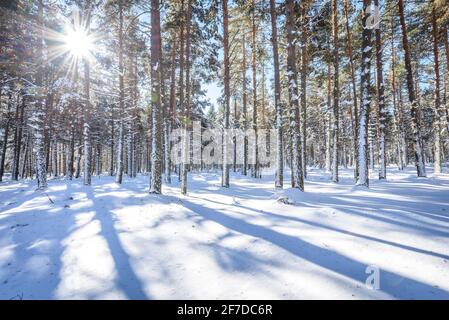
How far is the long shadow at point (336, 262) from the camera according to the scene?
3.50 m

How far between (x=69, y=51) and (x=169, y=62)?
22.6 ft

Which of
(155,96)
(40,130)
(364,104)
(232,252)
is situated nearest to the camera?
(232,252)

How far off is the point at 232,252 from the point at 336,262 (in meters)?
1.83

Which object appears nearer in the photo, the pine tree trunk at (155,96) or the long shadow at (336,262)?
the long shadow at (336,262)

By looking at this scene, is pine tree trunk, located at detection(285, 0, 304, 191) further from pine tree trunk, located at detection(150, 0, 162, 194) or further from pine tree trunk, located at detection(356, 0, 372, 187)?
pine tree trunk, located at detection(150, 0, 162, 194)

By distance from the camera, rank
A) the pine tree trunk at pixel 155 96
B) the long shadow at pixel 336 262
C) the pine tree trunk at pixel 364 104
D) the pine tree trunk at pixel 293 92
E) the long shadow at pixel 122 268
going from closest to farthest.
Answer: the long shadow at pixel 336 262 < the long shadow at pixel 122 268 < the pine tree trunk at pixel 155 96 < the pine tree trunk at pixel 364 104 < the pine tree trunk at pixel 293 92

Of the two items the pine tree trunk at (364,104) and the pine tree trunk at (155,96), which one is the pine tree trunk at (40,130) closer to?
the pine tree trunk at (155,96)

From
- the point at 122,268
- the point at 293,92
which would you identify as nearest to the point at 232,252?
the point at 122,268

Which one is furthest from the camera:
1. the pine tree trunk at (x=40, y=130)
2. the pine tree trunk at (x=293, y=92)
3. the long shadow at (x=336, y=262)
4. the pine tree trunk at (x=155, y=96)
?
the pine tree trunk at (x=40, y=130)

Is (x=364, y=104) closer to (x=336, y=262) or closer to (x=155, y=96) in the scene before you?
(x=155, y=96)

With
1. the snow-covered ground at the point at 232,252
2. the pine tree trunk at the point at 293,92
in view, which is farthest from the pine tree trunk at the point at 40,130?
the pine tree trunk at the point at 293,92

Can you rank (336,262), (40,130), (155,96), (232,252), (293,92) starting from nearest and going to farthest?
(336,262) → (232,252) → (155,96) → (293,92) → (40,130)

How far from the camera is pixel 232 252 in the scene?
5016 millimetres

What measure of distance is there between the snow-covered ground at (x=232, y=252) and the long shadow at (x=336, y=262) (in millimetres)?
17
